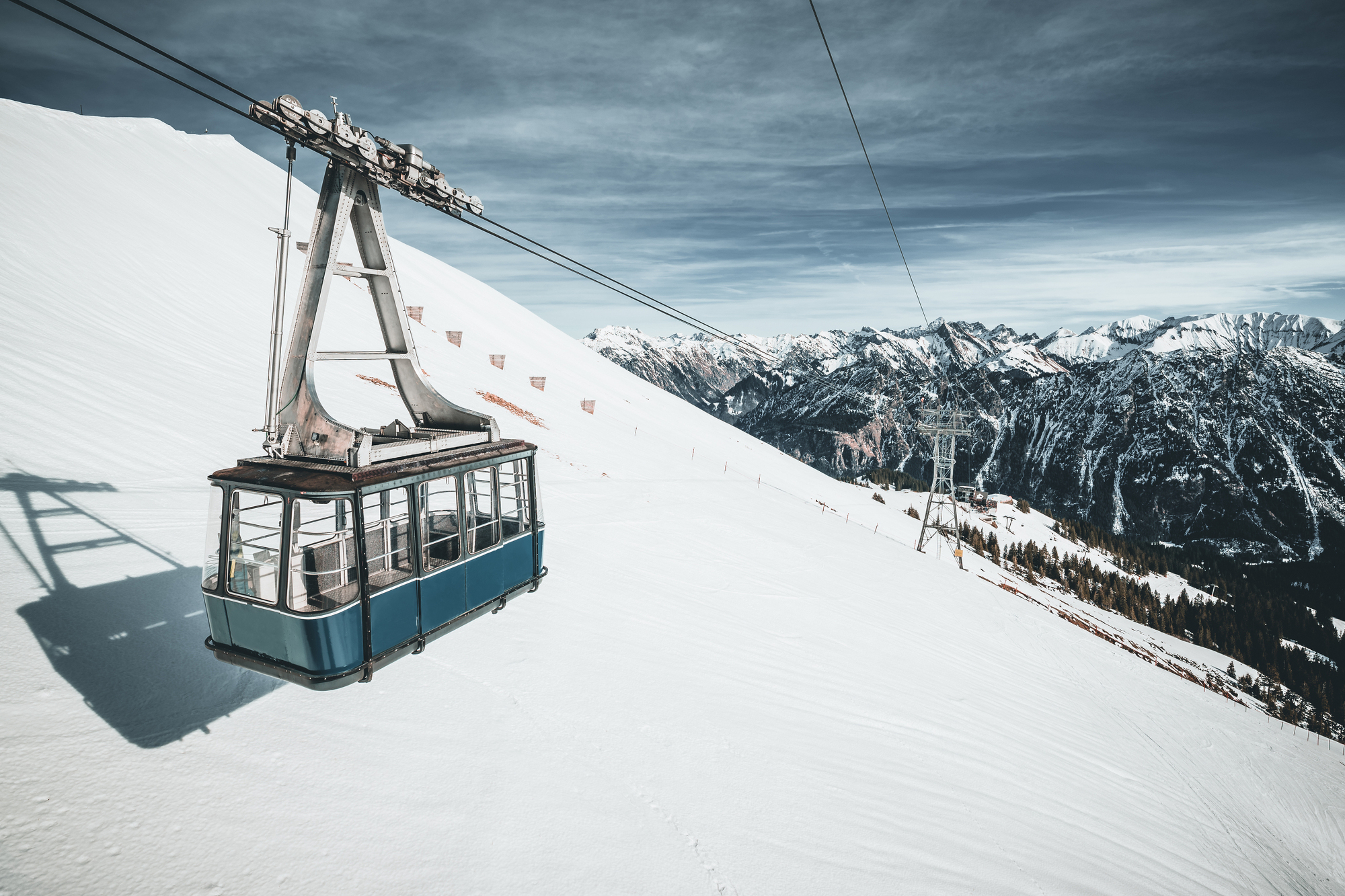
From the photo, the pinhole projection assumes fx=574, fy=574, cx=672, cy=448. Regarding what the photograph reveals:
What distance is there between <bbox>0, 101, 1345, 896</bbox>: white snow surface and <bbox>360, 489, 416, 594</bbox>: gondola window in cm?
185

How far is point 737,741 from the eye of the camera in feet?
28.6

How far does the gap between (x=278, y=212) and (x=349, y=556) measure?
153ft

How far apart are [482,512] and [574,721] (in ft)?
11.1

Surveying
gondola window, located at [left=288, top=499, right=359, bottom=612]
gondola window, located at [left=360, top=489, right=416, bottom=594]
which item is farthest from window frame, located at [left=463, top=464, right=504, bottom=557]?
gondola window, located at [left=288, top=499, right=359, bottom=612]

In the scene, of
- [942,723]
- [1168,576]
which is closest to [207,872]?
[942,723]

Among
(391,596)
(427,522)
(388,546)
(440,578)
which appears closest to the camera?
(391,596)

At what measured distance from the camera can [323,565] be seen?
7.83 m

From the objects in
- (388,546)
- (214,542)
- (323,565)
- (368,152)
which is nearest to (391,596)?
(388,546)

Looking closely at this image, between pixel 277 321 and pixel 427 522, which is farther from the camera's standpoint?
pixel 427 522

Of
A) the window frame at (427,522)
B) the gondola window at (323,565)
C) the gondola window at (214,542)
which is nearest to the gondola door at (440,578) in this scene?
the window frame at (427,522)

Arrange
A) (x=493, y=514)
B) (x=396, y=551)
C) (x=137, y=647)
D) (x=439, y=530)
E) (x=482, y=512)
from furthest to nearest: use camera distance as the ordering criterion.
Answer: (x=439, y=530) → (x=482, y=512) → (x=493, y=514) → (x=137, y=647) → (x=396, y=551)

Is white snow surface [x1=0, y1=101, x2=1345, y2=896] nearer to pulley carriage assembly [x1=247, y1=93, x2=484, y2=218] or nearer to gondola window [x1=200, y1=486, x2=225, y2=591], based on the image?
gondola window [x1=200, y1=486, x2=225, y2=591]

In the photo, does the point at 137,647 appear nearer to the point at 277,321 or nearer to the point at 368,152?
the point at 277,321

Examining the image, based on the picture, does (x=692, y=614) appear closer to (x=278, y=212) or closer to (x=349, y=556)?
(x=349, y=556)
